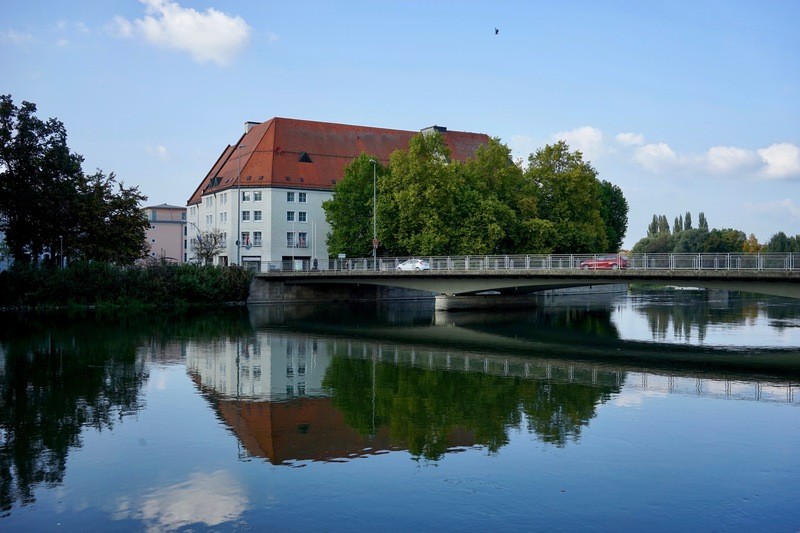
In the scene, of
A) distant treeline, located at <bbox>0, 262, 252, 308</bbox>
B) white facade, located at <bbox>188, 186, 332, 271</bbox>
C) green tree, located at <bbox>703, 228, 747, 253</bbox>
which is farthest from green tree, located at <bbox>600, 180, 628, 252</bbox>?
distant treeline, located at <bbox>0, 262, 252, 308</bbox>

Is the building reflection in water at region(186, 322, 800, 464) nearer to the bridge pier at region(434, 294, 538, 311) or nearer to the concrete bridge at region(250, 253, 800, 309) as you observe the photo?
the concrete bridge at region(250, 253, 800, 309)

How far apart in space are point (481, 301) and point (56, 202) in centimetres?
3213

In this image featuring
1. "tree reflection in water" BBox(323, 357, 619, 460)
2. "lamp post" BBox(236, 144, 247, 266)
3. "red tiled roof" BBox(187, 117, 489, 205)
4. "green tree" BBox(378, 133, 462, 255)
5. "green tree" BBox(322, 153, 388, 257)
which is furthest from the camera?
"red tiled roof" BBox(187, 117, 489, 205)

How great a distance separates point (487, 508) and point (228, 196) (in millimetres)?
75488

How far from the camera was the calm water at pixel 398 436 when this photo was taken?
508 inches

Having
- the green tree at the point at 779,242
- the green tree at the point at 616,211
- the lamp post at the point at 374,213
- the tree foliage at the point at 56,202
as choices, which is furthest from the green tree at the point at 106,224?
the green tree at the point at 779,242

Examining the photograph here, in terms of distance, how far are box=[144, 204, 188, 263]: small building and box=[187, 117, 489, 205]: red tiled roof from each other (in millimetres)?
33067

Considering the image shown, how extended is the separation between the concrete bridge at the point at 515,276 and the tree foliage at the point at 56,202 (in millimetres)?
12194

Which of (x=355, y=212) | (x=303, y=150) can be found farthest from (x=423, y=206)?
(x=303, y=150)

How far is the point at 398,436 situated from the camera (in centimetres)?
1809

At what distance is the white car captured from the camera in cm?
5809

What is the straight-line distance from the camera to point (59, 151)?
6028 centimetres

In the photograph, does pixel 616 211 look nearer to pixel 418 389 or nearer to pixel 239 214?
pixel 239 214

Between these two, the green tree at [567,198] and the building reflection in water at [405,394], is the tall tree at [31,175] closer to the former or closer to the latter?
the building reflection in water at [405,394]
